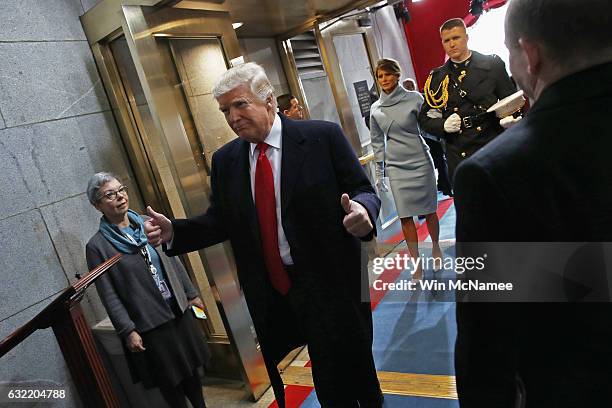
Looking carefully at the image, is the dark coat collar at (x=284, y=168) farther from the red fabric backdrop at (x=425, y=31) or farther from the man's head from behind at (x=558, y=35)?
the red fabric backdrop at (x=425, y=31)

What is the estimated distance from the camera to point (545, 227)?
0.76 m

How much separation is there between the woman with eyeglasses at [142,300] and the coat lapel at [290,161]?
103 centimetres

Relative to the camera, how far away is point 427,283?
3.48m

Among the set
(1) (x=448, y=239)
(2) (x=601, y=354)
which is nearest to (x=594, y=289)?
(2) (x=601, y=354)

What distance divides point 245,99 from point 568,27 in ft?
3.95

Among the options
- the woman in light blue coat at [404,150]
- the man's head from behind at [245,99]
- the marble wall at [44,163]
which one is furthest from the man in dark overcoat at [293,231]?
the woman in light blue coat at [404,150]

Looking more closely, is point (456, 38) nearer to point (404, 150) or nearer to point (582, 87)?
point (404, 150)

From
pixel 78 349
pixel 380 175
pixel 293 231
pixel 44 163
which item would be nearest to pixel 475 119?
pixel 380 175

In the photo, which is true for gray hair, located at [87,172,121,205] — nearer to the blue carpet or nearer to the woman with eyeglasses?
the woman with eyeglasses

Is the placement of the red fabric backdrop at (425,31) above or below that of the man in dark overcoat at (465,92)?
above

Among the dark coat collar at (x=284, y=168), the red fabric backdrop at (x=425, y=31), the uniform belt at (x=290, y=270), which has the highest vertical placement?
the red fabric backdrop at (x=425, y=31)

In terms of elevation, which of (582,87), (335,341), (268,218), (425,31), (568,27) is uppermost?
(425,31)

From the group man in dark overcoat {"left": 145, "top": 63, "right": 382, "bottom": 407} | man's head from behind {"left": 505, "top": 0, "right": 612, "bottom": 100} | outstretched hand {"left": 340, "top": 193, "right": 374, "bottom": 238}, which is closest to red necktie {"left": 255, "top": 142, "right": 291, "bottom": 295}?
man in dark overcoat {"left": 145, "top": 63, "right": 382, "bottom": 407}

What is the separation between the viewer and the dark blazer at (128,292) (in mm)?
2182
